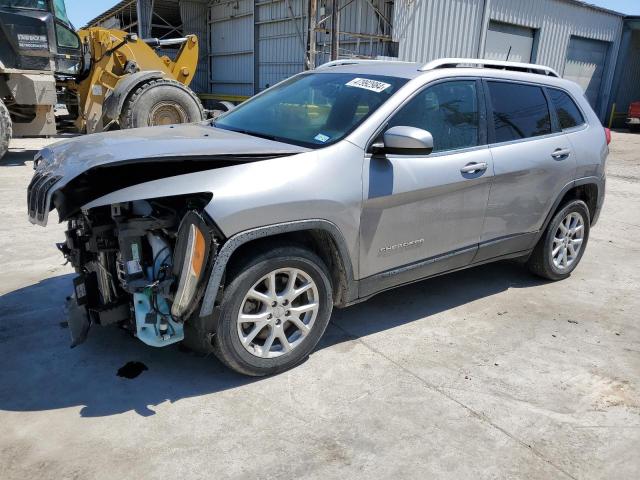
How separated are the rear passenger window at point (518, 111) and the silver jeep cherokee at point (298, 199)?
0.6 inches

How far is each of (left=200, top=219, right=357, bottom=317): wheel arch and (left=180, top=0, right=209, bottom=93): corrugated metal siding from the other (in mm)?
24578

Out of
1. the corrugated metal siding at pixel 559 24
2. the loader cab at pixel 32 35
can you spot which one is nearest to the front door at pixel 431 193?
the loader cab at pixel 32 35

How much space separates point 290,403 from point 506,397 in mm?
1296

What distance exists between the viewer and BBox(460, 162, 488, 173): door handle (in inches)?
151

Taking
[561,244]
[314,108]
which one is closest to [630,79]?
[561,244]

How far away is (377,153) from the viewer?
338cm

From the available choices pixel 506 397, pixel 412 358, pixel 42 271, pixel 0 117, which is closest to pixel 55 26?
pixel 0 117

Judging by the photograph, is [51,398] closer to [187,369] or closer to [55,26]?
[187,369]

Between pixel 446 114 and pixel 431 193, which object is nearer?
pixel 431 193

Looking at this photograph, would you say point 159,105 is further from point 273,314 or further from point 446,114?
point 273,314

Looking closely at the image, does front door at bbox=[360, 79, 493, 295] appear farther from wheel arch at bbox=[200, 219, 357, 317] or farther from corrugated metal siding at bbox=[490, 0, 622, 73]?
corrugated metal siding at bbox=[490, 0, 622, 73]

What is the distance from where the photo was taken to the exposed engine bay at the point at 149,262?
9.15 ft

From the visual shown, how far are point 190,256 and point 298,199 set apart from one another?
0.69m

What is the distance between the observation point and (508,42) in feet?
65.2
